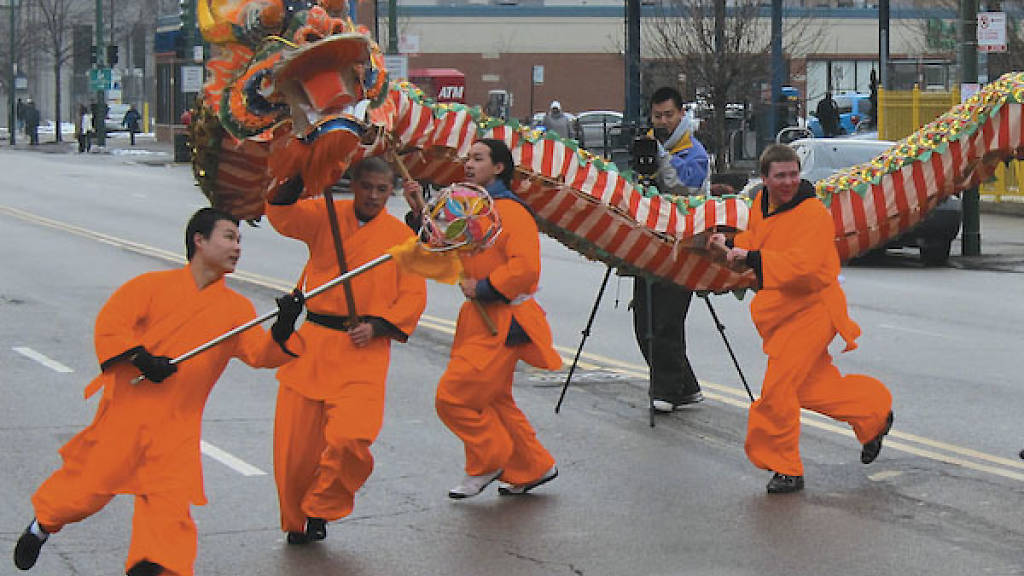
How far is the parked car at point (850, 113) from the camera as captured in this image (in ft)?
140

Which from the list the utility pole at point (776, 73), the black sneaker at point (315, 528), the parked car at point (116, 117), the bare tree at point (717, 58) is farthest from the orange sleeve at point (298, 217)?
the parked car at point (116, 117)

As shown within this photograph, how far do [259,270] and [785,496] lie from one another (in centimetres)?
1186

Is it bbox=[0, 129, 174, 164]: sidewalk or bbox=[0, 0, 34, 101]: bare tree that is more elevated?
bbox=[0, 0, 34, 101]: bare tree

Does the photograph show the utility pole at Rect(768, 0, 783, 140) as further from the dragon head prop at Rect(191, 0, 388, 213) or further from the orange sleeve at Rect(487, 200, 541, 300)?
the dragon head prop at Rect(191, 0, 388, 213)

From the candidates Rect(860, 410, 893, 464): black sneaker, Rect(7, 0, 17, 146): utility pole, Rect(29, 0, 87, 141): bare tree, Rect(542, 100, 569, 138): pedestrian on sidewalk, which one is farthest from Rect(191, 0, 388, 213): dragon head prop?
Rect(29, 0, 87, 141): bare tree

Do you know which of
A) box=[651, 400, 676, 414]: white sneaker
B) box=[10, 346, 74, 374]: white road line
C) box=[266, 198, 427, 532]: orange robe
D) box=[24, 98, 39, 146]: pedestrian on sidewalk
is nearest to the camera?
box=[266, 198, 427, 532]: orange robe

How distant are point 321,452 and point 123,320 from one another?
1.55 m

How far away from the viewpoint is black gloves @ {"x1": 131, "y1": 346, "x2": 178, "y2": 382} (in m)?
6.52

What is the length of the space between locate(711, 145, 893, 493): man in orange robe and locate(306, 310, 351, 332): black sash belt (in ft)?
6.93

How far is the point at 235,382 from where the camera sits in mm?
12523

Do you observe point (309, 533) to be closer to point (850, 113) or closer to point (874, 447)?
point (874, 447)

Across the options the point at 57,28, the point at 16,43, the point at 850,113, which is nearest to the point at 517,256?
the point at 850,113

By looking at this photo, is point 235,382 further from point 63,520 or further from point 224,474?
point 63,520

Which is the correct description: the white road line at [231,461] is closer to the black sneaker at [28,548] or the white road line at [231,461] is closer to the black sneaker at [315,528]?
the black sneaker at [315,528]
